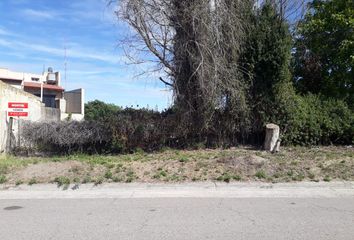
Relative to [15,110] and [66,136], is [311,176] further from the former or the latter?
[15,110]

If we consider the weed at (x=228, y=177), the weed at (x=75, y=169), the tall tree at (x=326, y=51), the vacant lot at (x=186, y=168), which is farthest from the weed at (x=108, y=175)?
the tall tree at (x=326, y=51)

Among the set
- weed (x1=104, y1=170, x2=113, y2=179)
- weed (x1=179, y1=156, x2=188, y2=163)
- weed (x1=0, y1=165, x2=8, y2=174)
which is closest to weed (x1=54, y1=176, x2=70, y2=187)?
weed (x1=104, y1=170, x2=113, y2=179)

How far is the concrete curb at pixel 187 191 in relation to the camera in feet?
29.7

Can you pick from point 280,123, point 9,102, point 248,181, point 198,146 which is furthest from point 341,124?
point 9,102

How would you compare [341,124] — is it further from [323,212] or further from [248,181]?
[323,212]

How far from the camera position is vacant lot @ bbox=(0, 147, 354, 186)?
10281mm

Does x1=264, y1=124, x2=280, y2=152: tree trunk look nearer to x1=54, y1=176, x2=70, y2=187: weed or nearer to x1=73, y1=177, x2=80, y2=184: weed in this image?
x1=73, y1=177, x2=80, y2=184: weed

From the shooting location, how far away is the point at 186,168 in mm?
10961

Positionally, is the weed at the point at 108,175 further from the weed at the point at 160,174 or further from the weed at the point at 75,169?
the weed at the point at 160,174

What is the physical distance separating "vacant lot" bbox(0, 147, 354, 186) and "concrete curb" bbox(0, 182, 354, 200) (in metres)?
0.32

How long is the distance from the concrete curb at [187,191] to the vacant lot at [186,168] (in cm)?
32


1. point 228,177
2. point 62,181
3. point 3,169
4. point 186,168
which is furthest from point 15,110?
point 228,177

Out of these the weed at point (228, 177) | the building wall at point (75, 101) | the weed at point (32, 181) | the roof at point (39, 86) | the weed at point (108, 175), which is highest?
the roof at point (39, 86)

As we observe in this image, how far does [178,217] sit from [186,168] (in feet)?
13.1
